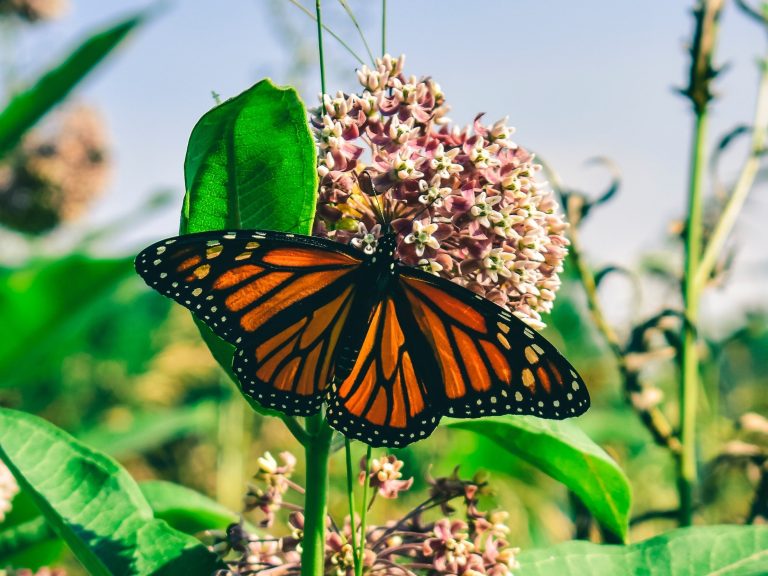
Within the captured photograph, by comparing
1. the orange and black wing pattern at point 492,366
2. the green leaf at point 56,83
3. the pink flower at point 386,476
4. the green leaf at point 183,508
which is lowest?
the pink flower at point 386,476

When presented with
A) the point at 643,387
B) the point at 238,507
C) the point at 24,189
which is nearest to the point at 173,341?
the point at 24,189

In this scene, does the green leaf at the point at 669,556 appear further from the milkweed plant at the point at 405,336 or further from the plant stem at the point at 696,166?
the plant stem at the point at 696,166

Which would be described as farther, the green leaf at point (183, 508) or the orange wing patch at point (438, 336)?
the green leaf at point (183, 508)

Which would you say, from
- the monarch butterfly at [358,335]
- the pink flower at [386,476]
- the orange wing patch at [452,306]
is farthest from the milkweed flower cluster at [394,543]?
the orange wing patch at [452,306]

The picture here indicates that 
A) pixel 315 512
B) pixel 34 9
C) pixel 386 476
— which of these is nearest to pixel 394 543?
pixel 386 476

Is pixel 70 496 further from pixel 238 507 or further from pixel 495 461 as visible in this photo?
pixel 238 507

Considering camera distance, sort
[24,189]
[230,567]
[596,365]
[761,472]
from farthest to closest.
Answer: [24,189] < [596,365] < [761,472] < [230,567]

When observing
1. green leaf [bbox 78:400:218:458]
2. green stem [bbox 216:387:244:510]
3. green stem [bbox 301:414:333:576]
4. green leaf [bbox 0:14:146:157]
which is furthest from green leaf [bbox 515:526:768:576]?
green stem [bbox 216:387:244:510]
